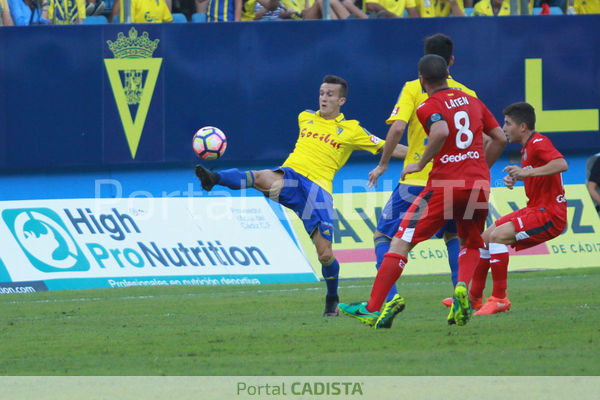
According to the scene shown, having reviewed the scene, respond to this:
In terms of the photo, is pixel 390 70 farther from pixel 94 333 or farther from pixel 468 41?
pixel 94 333

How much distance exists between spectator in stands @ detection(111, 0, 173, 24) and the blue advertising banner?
0.35 meters

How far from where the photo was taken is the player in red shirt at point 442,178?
6.69m

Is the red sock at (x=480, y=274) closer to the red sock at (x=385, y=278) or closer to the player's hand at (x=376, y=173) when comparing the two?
the player's hand at (x=376, y=173)

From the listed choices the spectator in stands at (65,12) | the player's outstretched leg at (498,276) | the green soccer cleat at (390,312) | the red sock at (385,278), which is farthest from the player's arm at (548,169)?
the spectator in stands at (65,12)

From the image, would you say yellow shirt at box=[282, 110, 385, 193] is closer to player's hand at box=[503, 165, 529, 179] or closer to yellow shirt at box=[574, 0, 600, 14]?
player's hand at box=[503, 165, 529, 179]

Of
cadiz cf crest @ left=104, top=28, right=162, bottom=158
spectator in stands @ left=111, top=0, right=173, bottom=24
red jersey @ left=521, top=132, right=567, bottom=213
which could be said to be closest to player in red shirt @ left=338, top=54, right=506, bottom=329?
red jersey @ left=521, top=132, right=567, bottom=213

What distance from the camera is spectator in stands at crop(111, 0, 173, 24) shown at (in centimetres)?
1298

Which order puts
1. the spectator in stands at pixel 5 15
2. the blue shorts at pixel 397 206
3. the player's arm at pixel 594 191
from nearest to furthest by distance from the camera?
1. the blue shorts at pixel 397 206
2. the player's arm at pixel 594 191
3. the spectator in stands at pixel 5 15

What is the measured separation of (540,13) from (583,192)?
2846 millimetres

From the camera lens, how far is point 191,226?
12.3 m

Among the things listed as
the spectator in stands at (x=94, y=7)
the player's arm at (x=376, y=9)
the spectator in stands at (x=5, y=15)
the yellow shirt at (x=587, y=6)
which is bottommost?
the spectator in stands at (x=5, y=15)

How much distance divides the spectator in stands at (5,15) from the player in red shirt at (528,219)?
7412 mm

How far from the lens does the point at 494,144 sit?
7301 mm

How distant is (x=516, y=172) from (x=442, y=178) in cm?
104
